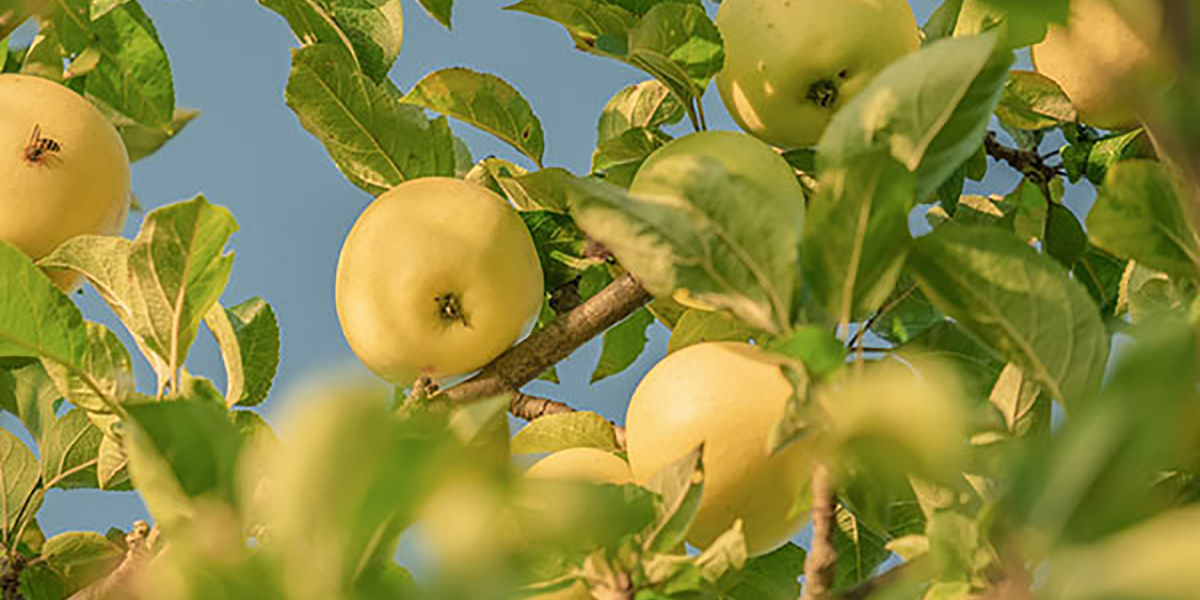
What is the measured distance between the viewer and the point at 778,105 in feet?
3.56

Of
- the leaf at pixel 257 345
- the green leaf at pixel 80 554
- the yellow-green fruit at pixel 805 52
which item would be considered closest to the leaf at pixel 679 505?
the yellow-green fruit at pixel 805 52

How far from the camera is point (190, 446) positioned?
1.41 feet

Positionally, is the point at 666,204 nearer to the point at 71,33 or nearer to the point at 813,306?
the point at 813,306

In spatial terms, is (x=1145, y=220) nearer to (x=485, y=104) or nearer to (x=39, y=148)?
(x=485, y=104)

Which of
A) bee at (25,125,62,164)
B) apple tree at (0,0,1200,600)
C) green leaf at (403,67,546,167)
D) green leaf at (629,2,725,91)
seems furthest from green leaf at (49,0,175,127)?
green leaf at (629,2,725,91)

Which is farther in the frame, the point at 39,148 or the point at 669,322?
the point at 669,322

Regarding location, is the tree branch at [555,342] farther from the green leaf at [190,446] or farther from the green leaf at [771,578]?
the green leaf at [190,446]

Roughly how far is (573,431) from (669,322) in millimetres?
226

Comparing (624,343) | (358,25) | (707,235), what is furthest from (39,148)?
(707,235)

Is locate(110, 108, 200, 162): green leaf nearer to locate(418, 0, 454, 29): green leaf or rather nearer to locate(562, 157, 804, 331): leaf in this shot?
locate(418, 0, 454, 29): green leaf

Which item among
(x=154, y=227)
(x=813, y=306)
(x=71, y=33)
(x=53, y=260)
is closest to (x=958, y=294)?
(x=813, y=306)

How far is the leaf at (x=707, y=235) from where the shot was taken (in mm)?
573

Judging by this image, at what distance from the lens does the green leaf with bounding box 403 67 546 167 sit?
121 cm

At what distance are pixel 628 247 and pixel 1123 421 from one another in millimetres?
348
